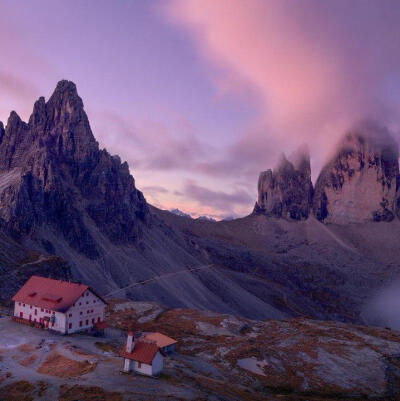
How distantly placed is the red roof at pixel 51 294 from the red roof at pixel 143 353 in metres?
17.1

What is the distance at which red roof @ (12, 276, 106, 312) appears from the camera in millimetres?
58444

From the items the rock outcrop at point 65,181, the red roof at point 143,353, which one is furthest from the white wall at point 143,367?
the rock outcrop at point 65,181

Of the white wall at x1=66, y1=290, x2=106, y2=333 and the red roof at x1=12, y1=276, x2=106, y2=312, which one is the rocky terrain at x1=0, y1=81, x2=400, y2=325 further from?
the white wall at x1=66, y1=290, x2=106, y2=333

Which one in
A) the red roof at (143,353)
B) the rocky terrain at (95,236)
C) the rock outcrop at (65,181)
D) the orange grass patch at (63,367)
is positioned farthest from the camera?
the rock outcrop at (65,181)

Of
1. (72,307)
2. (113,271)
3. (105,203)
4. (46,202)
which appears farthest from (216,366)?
(105,203)

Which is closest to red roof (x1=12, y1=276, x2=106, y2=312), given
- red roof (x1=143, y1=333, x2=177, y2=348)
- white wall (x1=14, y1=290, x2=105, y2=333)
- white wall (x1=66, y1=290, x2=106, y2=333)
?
white wall (x1=14, y1=290, x2=105, y2=333)

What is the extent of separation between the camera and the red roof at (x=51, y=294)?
192 feet

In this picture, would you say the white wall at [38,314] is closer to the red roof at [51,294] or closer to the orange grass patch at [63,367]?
the red roof at [51,294]

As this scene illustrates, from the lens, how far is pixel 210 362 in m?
60.6

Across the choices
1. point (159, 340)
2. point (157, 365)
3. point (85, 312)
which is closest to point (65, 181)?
point (85, 312)

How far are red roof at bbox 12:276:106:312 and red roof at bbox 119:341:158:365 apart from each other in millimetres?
17053

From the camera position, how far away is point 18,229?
12431 centimetres

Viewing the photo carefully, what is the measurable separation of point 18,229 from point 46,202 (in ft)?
63.7

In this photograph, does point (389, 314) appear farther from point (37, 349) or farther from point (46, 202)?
point (37, 349)
